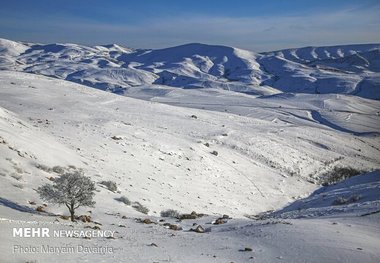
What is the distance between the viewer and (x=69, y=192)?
19.1 meters

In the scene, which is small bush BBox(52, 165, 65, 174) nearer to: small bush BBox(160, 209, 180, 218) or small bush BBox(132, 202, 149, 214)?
small bush BBox(132, 202, 149, 214)

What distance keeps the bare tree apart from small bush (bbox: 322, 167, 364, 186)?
34635mm

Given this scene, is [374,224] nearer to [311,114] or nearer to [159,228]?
[159,228]

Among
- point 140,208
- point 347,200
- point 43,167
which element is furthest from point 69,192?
point 347,200

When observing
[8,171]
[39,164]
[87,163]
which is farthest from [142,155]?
[8,171]

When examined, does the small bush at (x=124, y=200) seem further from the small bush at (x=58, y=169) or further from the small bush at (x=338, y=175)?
the small bush at (x=338, y=175)

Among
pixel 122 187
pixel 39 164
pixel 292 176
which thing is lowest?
pixel 292 176

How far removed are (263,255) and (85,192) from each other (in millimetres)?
9729

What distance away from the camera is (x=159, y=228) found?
1941 cm

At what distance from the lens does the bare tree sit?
19.0 metres

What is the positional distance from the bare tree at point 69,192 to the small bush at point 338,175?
114 feet

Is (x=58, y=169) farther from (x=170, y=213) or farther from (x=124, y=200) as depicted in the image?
(x=170, y=213)

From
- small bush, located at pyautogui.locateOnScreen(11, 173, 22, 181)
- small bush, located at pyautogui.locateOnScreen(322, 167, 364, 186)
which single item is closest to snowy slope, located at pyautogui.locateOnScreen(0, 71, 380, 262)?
small bush, located at pyautogui.locateOnScreen(11, 173, 22, 181)

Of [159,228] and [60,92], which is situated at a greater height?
[60,92]
